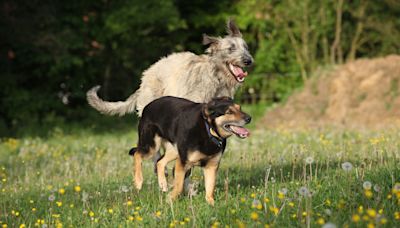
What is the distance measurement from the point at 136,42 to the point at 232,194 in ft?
61.3

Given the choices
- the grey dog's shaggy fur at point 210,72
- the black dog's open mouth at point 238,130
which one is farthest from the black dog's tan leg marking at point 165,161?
the grey dog's shaggy fur at point 210,72

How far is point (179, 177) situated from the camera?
241 inches

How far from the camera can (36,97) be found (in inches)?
878

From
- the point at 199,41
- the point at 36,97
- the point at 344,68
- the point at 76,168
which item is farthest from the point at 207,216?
the point at 199,41

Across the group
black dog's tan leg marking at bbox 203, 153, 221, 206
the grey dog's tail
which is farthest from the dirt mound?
black dog's tan leg marking at bbox 203, 153, 221, 206

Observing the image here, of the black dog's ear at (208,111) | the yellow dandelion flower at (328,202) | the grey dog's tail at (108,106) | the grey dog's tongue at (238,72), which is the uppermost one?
the grey dog's tongue at (238,72)

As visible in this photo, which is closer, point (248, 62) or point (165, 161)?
point (165, 161)

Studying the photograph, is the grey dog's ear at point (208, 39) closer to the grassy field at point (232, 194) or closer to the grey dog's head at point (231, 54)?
the grey dog's head at point (231, 54)

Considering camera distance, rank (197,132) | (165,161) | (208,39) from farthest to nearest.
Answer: (208,39), (165,161), (197,132)

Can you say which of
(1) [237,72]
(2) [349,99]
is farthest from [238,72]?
(2) [349,99]

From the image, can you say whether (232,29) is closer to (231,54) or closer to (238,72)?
(231,54)

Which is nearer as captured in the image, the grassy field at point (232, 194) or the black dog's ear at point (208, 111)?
the grassy field at point (232, 194)

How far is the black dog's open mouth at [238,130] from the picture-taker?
5.61 m

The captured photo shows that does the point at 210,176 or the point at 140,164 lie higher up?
the point at 140,164
